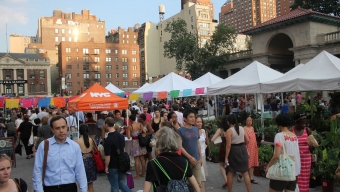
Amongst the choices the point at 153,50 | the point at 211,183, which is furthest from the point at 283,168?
the point at 153,50

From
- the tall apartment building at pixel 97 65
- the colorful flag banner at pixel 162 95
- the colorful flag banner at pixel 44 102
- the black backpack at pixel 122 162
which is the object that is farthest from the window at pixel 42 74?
the black backpack at pixel 122 162

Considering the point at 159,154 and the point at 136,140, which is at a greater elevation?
the point at 159,154

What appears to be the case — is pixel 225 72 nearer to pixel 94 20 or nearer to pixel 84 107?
pixel 84 107

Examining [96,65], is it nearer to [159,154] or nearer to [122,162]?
[122,162]

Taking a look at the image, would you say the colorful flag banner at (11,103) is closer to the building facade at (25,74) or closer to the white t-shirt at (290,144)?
the white t-shirt at (290,144)

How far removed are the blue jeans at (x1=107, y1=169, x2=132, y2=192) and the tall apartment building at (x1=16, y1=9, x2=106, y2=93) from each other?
9508cm

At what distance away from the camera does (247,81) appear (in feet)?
43.4

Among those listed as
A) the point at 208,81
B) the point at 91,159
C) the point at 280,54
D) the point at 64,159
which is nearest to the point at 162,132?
the point at 64,159

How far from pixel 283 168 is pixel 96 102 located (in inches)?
281

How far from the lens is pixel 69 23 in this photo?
108 metres

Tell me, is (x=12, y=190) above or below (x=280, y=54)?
below

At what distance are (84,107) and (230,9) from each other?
175 metres

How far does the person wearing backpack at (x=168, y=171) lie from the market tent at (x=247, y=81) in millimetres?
9526

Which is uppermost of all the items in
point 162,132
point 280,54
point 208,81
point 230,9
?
point 230,9
